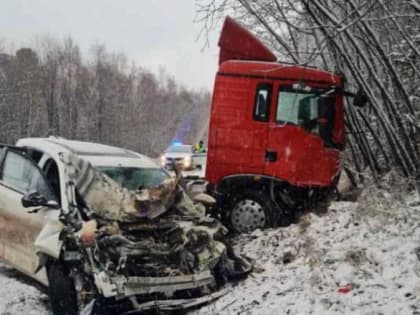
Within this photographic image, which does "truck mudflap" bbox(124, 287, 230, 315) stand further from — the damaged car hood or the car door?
the car door

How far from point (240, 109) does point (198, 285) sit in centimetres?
393

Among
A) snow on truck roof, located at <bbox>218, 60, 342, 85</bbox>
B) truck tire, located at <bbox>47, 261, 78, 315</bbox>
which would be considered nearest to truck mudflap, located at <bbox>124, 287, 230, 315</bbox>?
truck tire, located at <bbox>47, 261, 78, 315</bbox>

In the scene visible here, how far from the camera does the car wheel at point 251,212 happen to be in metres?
8.90

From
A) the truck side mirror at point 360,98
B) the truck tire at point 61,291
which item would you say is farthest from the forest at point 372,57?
the truck tire at point 61,291

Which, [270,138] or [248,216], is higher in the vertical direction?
[270,138]

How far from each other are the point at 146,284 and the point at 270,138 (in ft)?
13.7

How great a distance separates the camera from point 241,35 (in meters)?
9.87

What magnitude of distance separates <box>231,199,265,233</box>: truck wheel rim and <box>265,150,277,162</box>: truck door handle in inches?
27.1

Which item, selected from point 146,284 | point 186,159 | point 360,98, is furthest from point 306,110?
point 186,159

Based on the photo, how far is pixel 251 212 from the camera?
353 inches

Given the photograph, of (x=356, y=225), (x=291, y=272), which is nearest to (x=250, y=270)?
(x=291, y=272)

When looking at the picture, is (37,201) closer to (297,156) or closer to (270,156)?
(270,156)

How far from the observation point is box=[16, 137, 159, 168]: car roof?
6.95 m

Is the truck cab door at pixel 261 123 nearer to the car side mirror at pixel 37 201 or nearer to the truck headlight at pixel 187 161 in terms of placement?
the car side mirror at pixel 37 201
